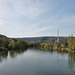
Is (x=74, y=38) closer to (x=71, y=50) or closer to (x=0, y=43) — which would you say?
(x=71, y=50)

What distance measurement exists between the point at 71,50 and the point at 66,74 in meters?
12.7

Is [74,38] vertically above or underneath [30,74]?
above

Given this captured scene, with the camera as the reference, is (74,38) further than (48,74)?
Yes

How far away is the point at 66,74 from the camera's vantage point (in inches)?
245

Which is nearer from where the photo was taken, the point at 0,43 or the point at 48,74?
the point at 48,74

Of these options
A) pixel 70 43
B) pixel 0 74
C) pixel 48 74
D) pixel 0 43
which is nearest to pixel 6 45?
pixel 0 43

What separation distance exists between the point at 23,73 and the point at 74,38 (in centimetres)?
1464

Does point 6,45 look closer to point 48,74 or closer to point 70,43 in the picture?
point 70,43

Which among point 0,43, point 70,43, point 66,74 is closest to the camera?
point 66,74

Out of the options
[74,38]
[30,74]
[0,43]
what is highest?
[74,38]

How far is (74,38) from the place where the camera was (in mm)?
17984

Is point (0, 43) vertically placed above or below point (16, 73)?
above

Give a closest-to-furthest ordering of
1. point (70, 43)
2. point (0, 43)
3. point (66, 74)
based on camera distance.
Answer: point (66, 74), point (70, 43), point (0, 43)

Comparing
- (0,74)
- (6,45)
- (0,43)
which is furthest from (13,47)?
(0,74)
